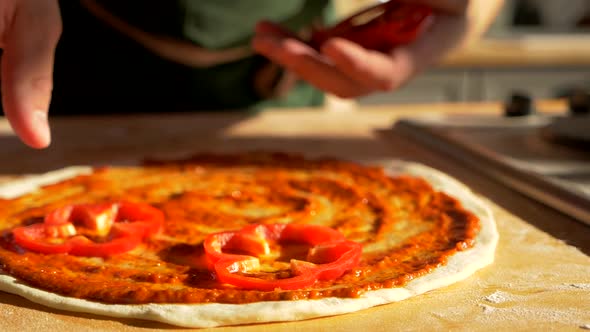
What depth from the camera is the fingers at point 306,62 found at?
49.7 inches

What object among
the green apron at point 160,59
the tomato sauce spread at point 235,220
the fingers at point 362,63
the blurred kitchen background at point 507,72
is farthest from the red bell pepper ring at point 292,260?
the blurred kitchen background at point 507,72

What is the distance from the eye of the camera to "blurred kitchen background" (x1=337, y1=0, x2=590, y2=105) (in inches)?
117

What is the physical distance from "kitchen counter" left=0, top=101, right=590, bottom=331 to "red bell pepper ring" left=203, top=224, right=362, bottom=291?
6cm

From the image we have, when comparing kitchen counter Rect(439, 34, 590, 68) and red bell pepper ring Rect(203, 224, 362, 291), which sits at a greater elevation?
kitchen counter Rect(439, 34, 590, 68)

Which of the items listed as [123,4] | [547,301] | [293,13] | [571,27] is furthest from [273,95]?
[571,27]

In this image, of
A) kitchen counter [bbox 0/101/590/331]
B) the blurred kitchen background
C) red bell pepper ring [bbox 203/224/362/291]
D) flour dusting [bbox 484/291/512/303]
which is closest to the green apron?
kitchen counter [bbox 0/101/590/331]

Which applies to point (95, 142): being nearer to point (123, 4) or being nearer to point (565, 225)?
point (123, 4)

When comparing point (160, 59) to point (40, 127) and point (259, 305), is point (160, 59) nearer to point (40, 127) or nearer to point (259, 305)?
point (40, 127)

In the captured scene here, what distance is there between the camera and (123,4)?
150 centimetres

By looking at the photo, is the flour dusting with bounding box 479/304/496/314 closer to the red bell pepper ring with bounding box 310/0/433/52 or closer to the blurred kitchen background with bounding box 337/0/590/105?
the red bell pepper ring with bounding box 310/0/433/52

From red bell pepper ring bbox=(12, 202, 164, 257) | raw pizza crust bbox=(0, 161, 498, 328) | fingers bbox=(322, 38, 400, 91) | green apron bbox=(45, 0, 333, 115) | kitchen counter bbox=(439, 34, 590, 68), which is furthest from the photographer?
kitchen counter bbox=(439, 34, 590, 68)

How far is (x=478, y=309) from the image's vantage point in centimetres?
73

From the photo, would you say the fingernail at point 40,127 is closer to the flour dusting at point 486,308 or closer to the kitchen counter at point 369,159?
the kitchen counter at point 369,159

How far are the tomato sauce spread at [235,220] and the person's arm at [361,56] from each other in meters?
0.15
